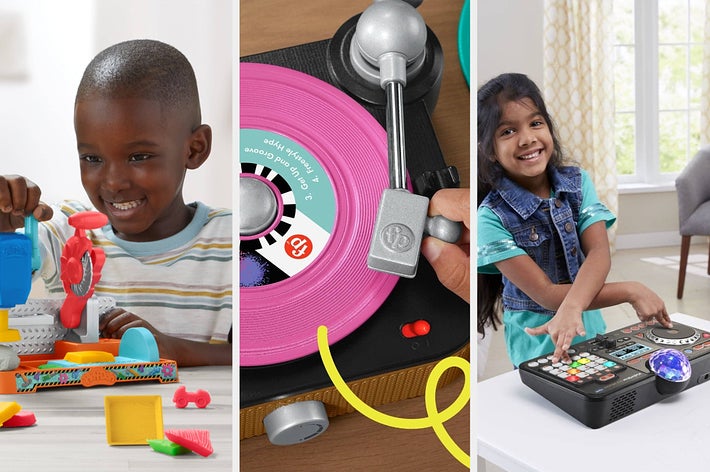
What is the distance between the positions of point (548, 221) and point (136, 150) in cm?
68

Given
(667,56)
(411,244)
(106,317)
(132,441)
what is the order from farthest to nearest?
(667,56)
(106,317)
(132,441)
(411,244)

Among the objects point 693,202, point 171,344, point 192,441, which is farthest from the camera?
point 693,202

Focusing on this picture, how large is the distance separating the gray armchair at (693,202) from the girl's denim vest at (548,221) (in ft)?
7.25

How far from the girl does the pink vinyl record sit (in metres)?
0.59

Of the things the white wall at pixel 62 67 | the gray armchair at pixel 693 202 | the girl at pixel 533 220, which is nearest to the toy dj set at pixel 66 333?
the white wall at pixel 62 67

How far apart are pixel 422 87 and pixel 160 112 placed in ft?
2.37

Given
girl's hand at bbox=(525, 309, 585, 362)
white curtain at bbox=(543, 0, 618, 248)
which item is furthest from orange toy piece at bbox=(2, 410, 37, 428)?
white curtain at bbox=(543, 0, 618, 248)

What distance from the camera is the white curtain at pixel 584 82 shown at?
4023 millimetres

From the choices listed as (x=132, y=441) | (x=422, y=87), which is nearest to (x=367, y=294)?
(x=422, y=87)

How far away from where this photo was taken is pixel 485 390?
884 millimetres

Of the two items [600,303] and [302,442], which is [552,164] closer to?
[600,303]

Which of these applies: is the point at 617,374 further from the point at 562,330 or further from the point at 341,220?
the point at 341,220

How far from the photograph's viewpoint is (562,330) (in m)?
0.95

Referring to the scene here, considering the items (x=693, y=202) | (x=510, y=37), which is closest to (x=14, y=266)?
(x=693, y=202)
